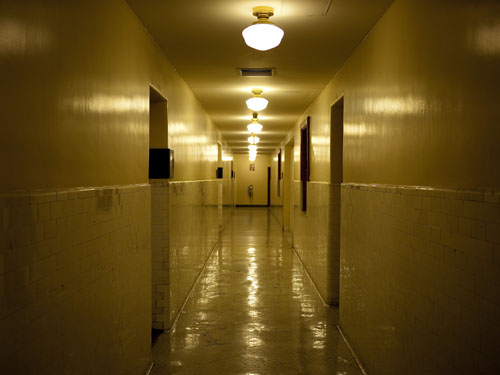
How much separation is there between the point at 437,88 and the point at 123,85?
6.82 feet

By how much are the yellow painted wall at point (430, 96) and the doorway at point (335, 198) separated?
1222 mm

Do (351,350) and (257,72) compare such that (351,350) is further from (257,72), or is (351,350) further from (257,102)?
(257,102)

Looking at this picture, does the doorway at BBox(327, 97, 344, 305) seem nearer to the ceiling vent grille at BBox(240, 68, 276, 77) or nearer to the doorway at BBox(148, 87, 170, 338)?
the ceiling vent grille at BBox(240, 68, 276, 77)

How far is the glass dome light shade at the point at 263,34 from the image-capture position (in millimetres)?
3248

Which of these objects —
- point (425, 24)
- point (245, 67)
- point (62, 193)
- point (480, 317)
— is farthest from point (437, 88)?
point (245, 67)

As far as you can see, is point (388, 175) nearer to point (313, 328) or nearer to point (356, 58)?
point (356, 58)

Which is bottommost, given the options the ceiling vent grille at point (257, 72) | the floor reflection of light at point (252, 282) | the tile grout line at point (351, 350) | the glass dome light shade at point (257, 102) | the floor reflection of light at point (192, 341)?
the tile grout line at point (351, 350)

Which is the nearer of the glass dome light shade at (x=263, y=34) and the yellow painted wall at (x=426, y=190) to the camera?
the yellow painted wall at (x=426, y=190)

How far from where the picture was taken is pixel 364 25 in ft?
12.2

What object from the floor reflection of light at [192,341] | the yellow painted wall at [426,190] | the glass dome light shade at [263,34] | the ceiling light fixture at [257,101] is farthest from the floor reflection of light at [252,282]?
the glass dome light shade at [263,34]

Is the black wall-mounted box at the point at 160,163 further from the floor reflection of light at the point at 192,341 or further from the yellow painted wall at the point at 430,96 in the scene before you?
the yellow painted wall at the point at 430,96

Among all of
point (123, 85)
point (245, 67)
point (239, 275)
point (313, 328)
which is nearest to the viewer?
point (123, 85)

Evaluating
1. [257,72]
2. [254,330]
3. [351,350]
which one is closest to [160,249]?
[254,330]

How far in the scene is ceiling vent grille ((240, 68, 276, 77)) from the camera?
523 cm
